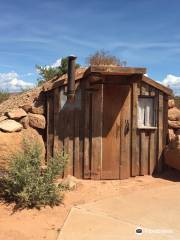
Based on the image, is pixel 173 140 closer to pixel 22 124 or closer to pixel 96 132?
pixel 96 132

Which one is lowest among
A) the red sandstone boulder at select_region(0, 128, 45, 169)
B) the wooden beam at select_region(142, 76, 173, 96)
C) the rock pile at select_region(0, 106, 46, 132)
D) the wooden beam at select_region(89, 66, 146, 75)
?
the red sandstone boulder at select_region(0, 128, 45, 169)

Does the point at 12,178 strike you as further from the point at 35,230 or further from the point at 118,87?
the point at 118,87

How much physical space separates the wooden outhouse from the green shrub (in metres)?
1.99

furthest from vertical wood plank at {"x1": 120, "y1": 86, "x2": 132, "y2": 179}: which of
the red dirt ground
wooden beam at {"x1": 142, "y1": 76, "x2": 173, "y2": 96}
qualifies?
wooden beam at {"x1": 142, "y1": 76, "x2": 173, "y2": 96}

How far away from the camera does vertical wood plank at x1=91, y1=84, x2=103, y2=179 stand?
Answer: 1023cm

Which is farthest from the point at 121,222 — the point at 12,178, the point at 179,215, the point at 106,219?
the point at 12,178

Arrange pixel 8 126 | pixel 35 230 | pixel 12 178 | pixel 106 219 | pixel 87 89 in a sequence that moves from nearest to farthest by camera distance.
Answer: pixel 35 230 → pixel 106 219 → pixel 12 178 → pixel 8 126 → pixel 87 89

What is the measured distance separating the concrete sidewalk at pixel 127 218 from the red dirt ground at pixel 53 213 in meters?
0.23

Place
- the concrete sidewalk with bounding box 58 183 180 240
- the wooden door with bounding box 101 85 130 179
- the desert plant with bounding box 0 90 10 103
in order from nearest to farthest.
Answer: the concrete sidewalk with bounding box 58 183 180 240 → the wooden door with bounding box 101 85 130 179 → the desert plant with bounding box 0 90 10 103

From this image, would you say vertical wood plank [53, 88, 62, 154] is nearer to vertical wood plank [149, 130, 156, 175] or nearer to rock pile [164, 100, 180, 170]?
vertical wood plank [149, 130, 156, 175]

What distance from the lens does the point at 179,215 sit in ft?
24.0

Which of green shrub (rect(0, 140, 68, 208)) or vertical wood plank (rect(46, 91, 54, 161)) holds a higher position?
vertical wood plank (rect(46, 91, 54, 161))

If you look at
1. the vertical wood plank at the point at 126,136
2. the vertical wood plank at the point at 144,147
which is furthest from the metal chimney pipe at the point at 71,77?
the vertical wood plank at the point at 144,147

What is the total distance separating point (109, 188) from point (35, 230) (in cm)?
323
